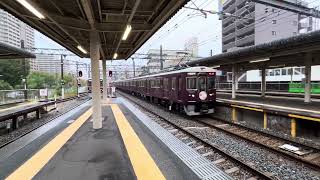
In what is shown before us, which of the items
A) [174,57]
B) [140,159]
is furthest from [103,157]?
[174,57]

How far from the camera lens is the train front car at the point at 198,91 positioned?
560 inches

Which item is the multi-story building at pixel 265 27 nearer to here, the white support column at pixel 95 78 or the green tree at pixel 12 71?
the green tree at pixel 12 71

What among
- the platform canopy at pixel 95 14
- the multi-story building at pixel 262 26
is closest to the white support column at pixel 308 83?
the platform canopy at pixel 95 14

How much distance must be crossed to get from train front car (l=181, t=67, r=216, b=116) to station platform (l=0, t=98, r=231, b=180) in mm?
4018

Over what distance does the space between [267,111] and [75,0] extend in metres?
8.52

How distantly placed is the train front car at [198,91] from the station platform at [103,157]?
402 cm

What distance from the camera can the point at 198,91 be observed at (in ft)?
47.1

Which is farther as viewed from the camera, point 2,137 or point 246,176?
point 2,137

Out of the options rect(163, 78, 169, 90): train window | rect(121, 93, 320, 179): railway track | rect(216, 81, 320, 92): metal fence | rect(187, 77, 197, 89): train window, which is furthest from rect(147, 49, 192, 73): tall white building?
rect(121, 93, 320, 179): railway track

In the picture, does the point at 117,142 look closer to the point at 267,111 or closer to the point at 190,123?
the point at 190,123

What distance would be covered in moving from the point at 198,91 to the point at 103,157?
829cm

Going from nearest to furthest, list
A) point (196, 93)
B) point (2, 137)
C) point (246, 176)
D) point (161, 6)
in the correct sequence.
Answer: point (246, 176), point (161, 6), point (2, 137), point (196, 93)

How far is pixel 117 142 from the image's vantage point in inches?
346

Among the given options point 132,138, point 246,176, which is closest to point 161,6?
point 132,138
